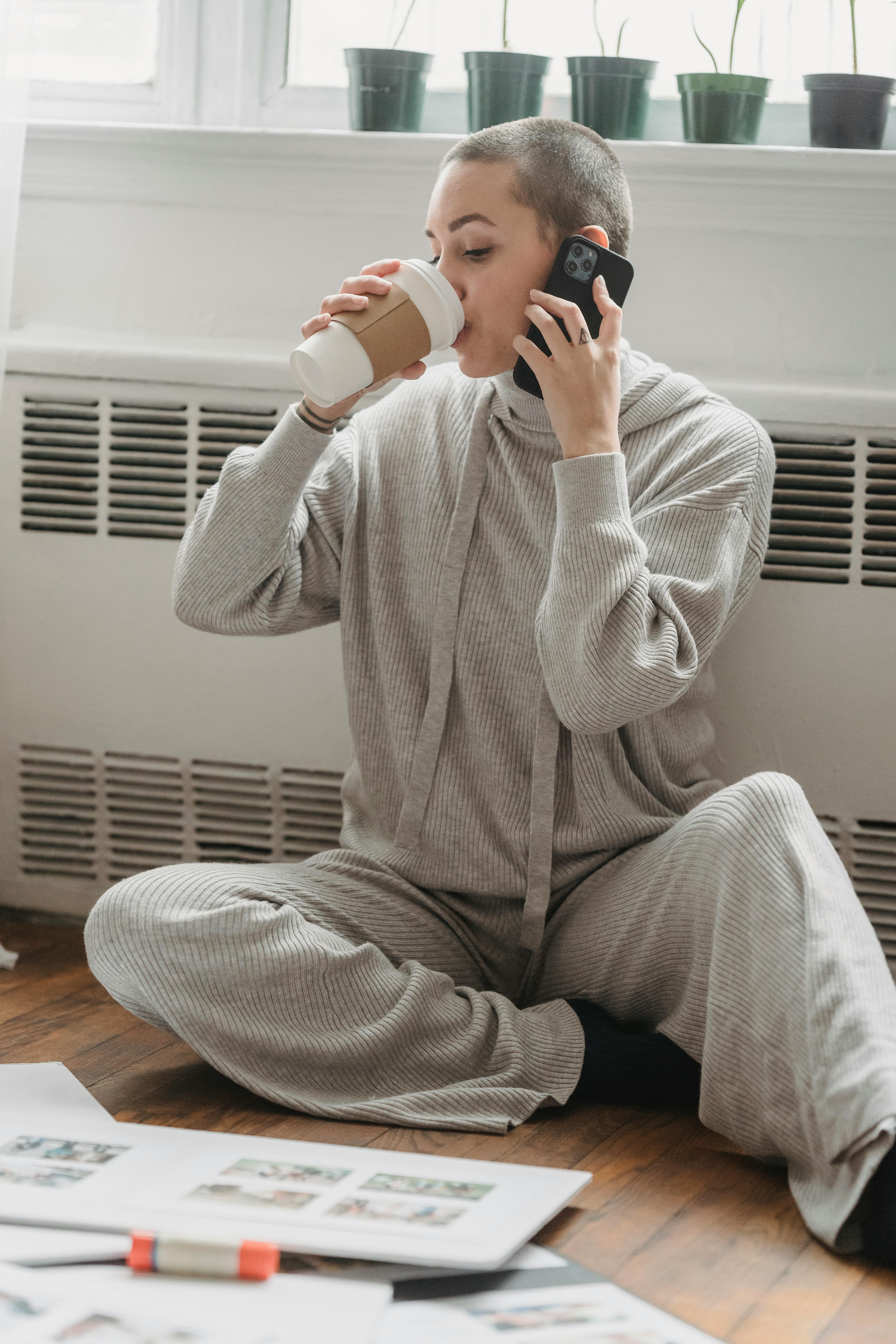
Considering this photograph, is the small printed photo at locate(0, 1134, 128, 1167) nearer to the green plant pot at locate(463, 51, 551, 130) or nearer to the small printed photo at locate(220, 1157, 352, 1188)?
the small printed photo at locate(220, 1157, 352, 1188)

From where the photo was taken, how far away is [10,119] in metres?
1.58

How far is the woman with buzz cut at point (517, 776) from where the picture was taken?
1149 mm

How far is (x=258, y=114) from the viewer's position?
1782 mm

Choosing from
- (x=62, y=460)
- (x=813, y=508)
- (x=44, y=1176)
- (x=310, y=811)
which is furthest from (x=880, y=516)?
(x=44, y=1176)

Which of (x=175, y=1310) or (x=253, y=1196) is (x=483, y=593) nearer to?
(x=253, y=1196)

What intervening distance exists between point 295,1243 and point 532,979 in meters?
0.51

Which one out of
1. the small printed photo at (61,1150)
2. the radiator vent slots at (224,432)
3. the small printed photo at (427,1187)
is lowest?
the small printed photo at (61,1150)

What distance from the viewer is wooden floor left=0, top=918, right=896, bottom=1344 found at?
0.92 meters

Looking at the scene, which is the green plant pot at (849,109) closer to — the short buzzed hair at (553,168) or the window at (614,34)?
the window at (614,34)

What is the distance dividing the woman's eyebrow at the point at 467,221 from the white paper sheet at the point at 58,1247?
88 centimetres

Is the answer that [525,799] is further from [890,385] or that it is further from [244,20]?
[244,20]

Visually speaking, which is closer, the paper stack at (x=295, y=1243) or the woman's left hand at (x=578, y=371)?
the paper stack at (x=295, y=1243)

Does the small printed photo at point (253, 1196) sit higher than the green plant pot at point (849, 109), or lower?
lower

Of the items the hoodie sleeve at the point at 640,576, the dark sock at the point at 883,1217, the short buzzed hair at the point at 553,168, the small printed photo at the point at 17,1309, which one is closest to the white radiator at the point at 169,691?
the hoodie sleeve at the point at 640,576
